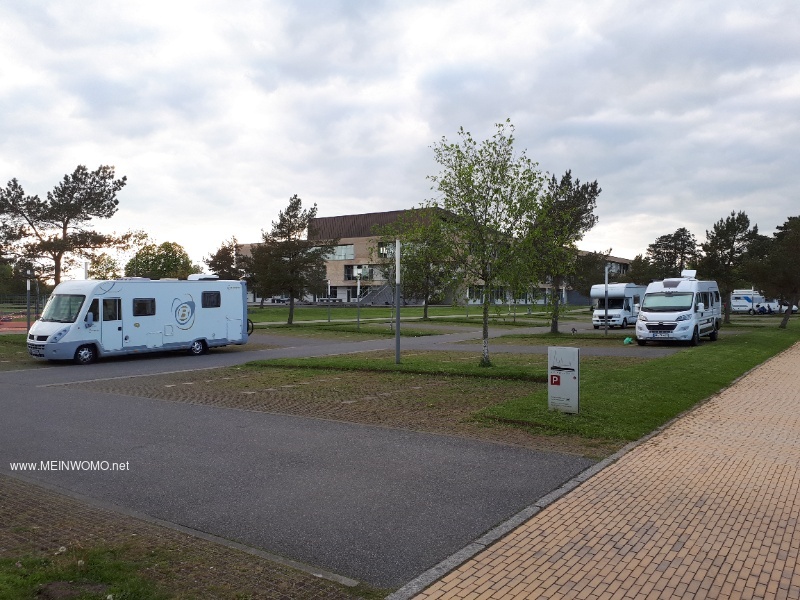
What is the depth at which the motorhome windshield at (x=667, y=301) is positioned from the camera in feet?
77.9

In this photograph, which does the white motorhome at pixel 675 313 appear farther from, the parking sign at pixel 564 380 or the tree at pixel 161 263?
the tree at pixel 161 263

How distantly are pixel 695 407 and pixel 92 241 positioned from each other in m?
28.5

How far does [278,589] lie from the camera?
4004 millimetres

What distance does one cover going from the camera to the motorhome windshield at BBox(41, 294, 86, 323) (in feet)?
62.1

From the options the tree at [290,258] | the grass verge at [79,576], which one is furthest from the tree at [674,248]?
the grass verge at [79,576]

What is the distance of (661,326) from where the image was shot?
23.5m

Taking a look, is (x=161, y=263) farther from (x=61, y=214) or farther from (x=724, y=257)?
(x=724, y=257)

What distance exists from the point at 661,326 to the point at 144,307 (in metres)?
18.1

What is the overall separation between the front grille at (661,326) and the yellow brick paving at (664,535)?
52.2ft

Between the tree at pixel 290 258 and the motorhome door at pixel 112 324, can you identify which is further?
the tree at pixel 290 258

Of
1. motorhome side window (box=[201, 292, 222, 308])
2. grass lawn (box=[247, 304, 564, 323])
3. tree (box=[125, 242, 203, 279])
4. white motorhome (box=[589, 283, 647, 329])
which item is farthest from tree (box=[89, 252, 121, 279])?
white motorhome (box=[589, 283, 647, 329])

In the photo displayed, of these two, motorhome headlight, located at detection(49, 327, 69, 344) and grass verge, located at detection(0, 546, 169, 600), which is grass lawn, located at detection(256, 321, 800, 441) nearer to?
motorhome headlight, located at detection(49, 327, 69, 344)

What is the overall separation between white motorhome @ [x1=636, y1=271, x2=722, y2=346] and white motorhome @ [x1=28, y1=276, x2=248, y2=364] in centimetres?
1505

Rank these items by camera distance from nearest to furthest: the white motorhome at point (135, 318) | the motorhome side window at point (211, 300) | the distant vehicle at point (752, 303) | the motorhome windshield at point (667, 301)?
the white motorhome at point (135, 318) < the motorhome side window at point (211, 300) < the motorhome windshield at point (667, 301) < the distant vehicle at point (752, 303)
